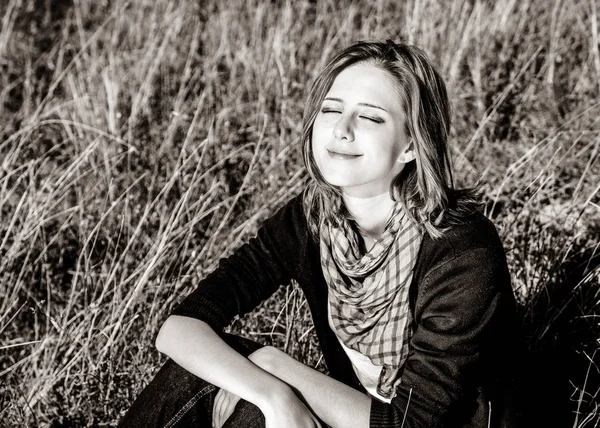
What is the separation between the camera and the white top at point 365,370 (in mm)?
2182

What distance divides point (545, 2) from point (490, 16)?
0.43 metres

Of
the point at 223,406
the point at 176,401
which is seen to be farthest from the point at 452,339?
the point at 176,401

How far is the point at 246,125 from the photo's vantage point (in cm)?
385

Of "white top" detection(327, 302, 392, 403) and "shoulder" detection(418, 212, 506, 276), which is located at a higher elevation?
"shoulder" detection(418, 212, 506, 276)

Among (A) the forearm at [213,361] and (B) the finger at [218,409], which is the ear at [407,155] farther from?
(B) the finger at [218,409]

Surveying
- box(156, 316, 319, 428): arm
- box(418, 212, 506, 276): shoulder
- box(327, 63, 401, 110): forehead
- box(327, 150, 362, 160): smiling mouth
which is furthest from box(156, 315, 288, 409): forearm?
box(327, 63, 401, 110): forehead

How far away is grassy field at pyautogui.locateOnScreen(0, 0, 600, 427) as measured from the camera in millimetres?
2545

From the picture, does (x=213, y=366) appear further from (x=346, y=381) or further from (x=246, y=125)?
(x=246, y=125)

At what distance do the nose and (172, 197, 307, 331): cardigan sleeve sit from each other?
41 centimetres

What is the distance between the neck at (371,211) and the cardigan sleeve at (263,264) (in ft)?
0.62

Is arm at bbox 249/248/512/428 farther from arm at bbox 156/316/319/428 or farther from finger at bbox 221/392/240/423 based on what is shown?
finger at bbox 221/392/240/423

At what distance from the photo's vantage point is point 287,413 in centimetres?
185

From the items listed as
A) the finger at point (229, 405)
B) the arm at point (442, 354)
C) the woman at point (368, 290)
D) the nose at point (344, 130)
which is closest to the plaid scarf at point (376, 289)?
the woman at point (368, 290)

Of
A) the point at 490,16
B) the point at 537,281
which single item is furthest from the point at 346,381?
the point at 490,16
